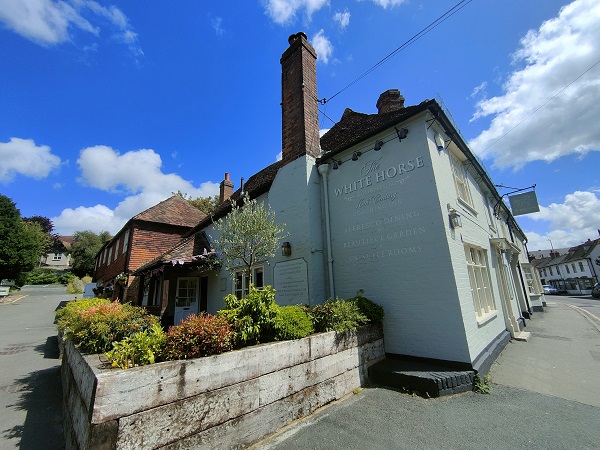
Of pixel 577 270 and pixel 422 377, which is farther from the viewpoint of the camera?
pixel 577 270

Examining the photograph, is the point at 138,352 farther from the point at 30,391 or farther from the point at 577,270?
the point at 577,270

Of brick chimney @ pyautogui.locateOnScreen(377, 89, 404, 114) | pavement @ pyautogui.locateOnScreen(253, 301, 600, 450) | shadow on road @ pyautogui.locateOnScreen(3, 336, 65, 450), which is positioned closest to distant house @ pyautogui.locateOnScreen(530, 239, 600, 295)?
brick chimney @ pyautogui.locateOnScreen(377, 89, 404, 114)

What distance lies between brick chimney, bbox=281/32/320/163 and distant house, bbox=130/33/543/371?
0.05 m

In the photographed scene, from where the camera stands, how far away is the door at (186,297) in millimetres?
12016

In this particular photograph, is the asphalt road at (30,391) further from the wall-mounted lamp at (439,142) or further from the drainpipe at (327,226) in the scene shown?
the wall-mounted lamp at (439,142)

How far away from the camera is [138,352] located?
10.9 ft

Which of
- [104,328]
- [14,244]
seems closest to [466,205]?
[104,328]

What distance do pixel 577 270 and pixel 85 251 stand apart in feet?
289

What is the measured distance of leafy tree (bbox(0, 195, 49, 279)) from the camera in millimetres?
25188

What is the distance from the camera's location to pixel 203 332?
3.58 meters

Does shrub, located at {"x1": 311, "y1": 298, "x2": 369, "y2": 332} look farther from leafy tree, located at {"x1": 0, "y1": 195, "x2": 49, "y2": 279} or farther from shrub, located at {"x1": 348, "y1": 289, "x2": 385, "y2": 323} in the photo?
leafy tree, located at {"x1": 0, "y1": 195, "x2": 49, "y2": 279}

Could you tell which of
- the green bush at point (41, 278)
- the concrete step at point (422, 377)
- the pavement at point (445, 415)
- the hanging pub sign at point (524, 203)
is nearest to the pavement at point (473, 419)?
the pavement at point (445, 415)

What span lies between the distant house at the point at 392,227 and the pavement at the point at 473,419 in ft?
2.68

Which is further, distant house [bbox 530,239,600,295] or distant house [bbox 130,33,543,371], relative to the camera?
distant house [bbox 530,239,600,295]
